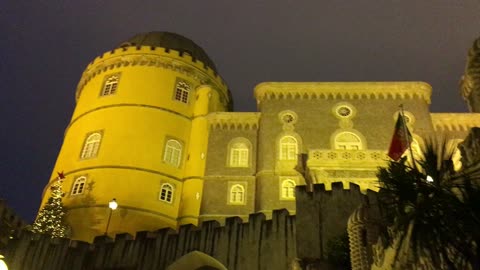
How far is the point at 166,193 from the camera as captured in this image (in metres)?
30.2

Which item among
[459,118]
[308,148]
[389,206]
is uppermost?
[459,118]

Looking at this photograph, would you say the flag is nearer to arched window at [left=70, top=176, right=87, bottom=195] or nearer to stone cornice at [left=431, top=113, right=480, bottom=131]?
stone cornice at [left=431, top=113, right=480, bottom=131]

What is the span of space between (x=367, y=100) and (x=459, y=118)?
6324 millimetres

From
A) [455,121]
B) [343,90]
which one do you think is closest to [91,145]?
[343,90]

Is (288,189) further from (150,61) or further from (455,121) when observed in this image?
(150,61)

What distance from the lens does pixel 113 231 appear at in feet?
90.2

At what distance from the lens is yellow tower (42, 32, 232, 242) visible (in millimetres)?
28609

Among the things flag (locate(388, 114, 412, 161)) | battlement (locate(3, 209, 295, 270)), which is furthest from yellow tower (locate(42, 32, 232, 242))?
flag (locate(388, 114, 412, 161))

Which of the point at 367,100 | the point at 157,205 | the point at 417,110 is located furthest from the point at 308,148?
the point at 157,205

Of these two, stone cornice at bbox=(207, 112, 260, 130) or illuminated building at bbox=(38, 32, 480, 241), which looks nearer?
illuminated building at bbox=(38, 32, 480, 241)

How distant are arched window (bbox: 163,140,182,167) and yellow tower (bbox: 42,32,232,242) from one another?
7 cm

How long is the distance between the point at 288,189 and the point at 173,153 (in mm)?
8800

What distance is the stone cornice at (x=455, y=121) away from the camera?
3087 cm

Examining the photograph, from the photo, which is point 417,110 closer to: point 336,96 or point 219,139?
point 336,96
